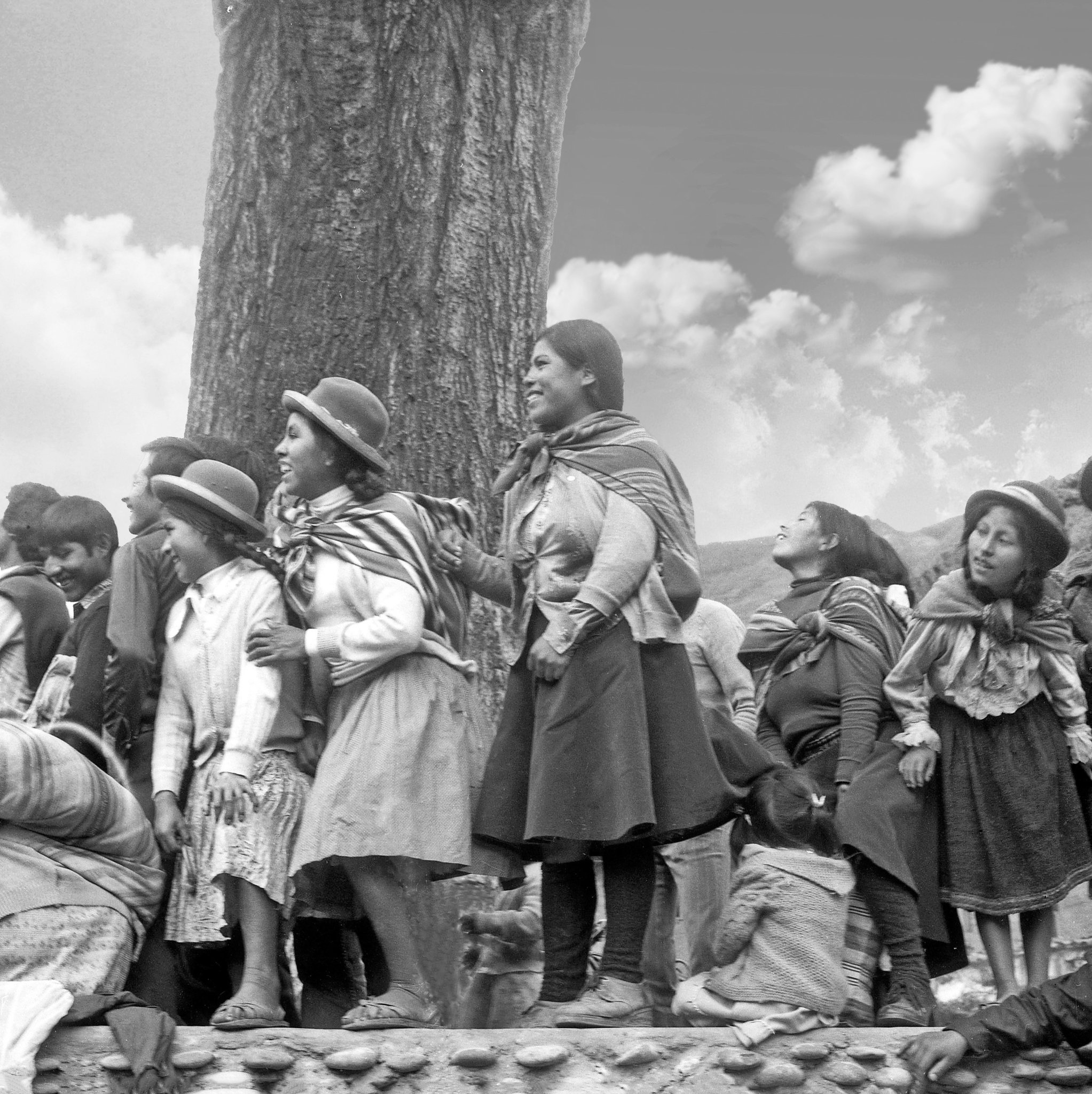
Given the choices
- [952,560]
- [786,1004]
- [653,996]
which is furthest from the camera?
[952,560]

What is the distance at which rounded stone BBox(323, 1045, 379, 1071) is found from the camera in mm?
3277

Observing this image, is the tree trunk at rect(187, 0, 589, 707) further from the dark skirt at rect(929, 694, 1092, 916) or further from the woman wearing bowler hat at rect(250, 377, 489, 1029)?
the dark skirt at rect(929, 694, 1092, 916)

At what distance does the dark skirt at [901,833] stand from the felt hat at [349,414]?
4.92 feet

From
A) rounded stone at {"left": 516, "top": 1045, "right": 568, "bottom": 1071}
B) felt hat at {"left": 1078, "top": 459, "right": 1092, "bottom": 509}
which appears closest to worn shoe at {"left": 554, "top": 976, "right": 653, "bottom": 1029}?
rounded stone at {"left": 516, "top": 1045, "right": 568, "bottom": 1071}

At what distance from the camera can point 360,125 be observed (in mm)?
5238

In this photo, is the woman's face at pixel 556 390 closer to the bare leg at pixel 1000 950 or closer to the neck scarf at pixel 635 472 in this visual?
the neck scarf at pixel 635 472

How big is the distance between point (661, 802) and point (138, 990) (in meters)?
Result: 1.30

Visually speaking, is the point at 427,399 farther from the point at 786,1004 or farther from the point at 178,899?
the point at 786,1004

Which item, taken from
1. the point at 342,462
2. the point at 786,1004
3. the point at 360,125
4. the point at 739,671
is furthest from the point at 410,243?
the point at 786,1004

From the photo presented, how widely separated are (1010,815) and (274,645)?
1961mm

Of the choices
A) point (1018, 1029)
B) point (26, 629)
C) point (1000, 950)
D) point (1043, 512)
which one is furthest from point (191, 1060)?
point (1043, 512)

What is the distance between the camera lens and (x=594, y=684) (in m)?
3.67

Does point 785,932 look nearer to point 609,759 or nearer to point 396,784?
point 609,759

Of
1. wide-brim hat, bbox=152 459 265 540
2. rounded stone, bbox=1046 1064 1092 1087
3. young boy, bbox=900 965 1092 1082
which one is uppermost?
wide-brim hat, bbox=152 459 265 540
